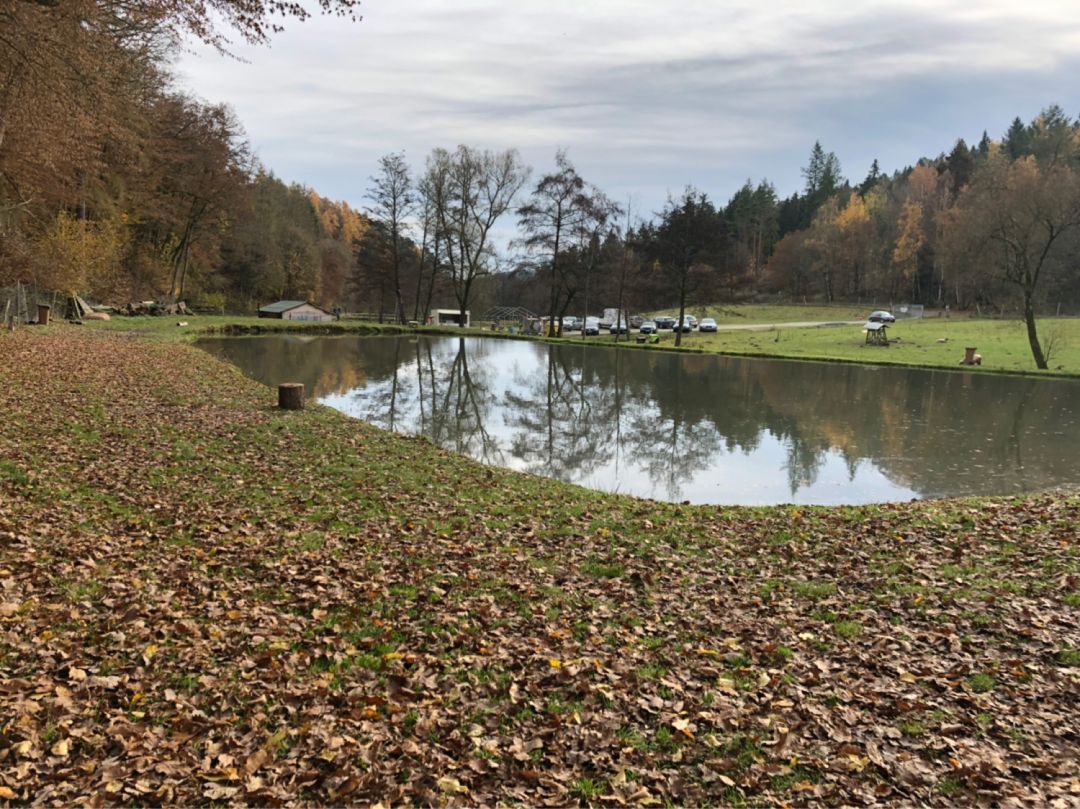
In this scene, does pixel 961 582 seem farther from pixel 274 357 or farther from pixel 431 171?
pixel 431 171

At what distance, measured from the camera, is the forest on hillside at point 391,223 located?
50.4 ft

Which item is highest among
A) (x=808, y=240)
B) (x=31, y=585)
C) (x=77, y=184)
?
(x=808, y=240)

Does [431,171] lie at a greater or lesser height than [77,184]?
greater

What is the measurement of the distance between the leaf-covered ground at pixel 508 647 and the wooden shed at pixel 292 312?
171ft

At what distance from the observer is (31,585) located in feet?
17.4

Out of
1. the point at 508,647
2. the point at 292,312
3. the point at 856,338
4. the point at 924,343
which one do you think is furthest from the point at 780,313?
the point at 508,647

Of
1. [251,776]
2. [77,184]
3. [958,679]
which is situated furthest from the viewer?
[77,184]

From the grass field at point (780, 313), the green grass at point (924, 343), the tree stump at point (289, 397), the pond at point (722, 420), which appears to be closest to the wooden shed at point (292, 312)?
the pond at point (722, 420)

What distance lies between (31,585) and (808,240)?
88.6 metres

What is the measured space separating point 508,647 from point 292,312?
59.2 meters

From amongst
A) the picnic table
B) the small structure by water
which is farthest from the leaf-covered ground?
the small structure by water

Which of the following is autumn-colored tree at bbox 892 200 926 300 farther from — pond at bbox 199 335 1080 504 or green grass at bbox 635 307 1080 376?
pond at bbox 199 335 1080 504

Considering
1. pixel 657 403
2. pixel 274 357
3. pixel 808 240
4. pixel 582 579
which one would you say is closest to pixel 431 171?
pixel 274 357

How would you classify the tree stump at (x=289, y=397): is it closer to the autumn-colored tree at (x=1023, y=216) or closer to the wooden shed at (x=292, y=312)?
the autumn-colored tree at (x=1023, y=216)
